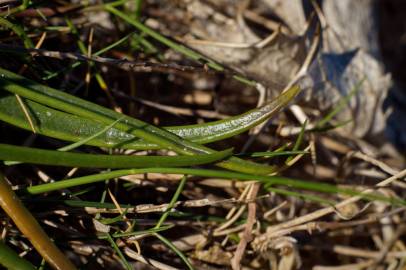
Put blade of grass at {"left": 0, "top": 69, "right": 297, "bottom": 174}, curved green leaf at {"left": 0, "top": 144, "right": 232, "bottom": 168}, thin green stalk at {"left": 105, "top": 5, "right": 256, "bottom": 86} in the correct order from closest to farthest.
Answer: curved green leaf at {"left": 0, "top": 144, "right": 232, "bottom": 168} < blade of grass at {"left": 0, "top": 69, "right": 297, "bottom": 174} < thin green stalk at {"left": 105, "top": 5, "right": 256, "bottom": 86}

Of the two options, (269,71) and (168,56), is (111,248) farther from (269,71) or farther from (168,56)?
(269,71)

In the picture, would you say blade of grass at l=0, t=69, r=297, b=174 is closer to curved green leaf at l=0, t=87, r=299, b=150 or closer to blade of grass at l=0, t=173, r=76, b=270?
curved green leaf at l=0, t=87, r=299, b=150

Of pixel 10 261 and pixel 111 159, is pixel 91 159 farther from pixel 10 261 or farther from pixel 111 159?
pixel 10 261

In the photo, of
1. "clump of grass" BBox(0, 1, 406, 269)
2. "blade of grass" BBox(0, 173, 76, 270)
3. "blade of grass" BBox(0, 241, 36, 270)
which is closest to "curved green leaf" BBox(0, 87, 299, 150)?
"clump of grass" BBox(0, 1, 406, 269)

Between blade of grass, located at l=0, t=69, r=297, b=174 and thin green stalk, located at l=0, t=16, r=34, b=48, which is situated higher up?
thin green stalk, located at l=0, t=16, r=34, b=48

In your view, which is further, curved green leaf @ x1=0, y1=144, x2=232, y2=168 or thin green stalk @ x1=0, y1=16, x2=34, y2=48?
thin green stalk @ x1=0, y1=16, x2=34, y2=48

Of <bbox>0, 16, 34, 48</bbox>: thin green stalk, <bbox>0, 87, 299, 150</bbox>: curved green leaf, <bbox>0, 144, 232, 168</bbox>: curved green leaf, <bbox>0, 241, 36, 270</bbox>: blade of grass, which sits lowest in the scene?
<bbox>0, 241, 36, 270</bbox>: blade of grass

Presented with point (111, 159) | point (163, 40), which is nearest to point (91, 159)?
point (111, 159)

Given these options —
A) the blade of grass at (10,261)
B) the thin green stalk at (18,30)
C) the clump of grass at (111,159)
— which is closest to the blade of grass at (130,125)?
the clump of grass at (111,159)
